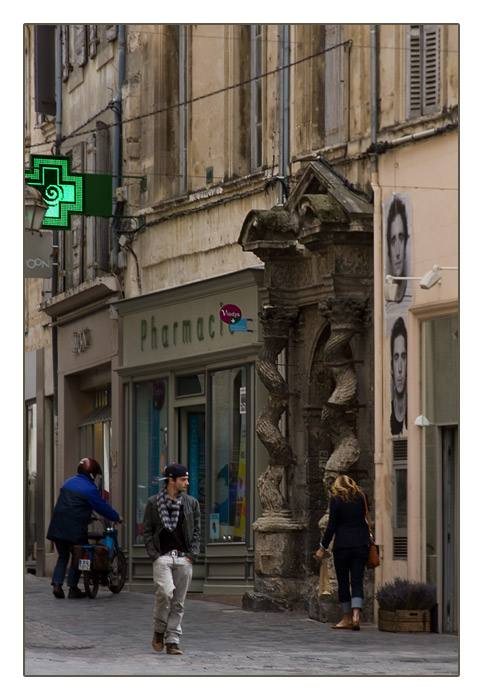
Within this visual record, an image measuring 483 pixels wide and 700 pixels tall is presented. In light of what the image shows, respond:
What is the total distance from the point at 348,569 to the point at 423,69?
4.21m

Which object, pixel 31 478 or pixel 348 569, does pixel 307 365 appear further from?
pixel 31 478

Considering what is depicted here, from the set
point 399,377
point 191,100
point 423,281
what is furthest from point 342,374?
point 191,100

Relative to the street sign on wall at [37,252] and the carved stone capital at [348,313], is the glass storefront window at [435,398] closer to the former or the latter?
the carved stone capital at [348,313]

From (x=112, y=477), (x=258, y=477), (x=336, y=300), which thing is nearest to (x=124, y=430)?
(x=112, y=477)

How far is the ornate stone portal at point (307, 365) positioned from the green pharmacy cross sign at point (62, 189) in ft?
5.20

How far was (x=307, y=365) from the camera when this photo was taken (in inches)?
754

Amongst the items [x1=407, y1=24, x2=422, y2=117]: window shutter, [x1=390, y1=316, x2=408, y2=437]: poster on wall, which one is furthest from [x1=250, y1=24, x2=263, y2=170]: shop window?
[x1=390, y1=316, x2=408, y2=437]: poster on wall

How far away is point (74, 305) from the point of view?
23328 mm

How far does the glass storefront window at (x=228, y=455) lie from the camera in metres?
20.2

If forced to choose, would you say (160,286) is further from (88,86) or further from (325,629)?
(325,629)

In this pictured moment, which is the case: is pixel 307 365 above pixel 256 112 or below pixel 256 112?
below

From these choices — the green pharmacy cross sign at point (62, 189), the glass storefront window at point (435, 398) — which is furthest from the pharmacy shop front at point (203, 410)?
the glass storefront window at point (435, 398)

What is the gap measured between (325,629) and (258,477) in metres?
3.17

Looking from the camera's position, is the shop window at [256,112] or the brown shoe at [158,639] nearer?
the brown shoe at [158,639]
